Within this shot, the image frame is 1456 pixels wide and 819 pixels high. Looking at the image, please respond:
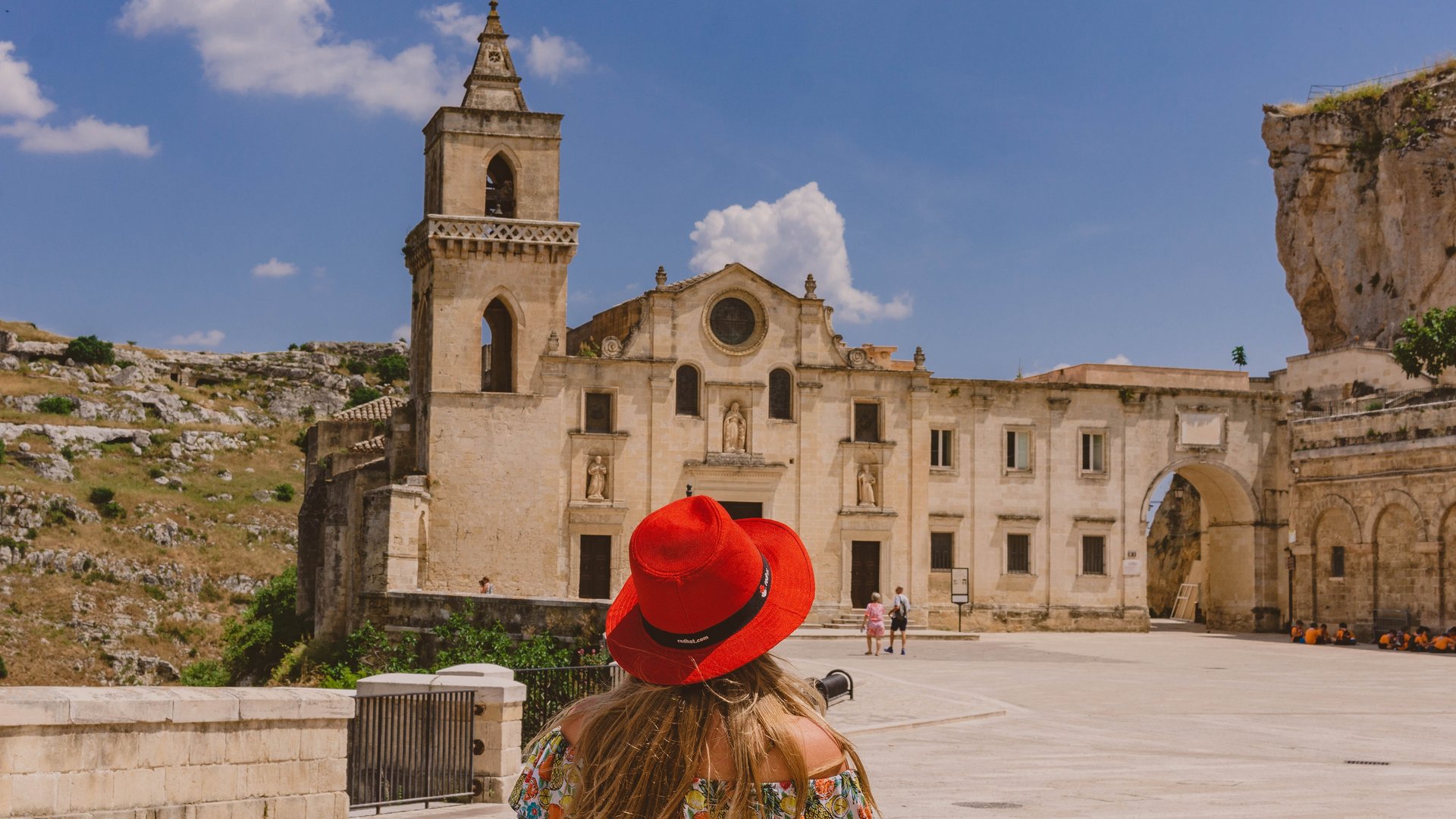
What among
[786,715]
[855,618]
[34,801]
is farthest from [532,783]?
[855,618]

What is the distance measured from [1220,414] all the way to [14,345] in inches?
3094

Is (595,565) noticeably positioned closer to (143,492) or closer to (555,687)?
(555,687)

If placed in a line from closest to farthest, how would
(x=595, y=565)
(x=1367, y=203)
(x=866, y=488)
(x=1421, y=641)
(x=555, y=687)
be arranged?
(x=555, y=687) → (x=1421, y=641) → (x=595, y=565) → (x=866, y=488) → (x=1367, y=203)

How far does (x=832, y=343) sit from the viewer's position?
41.6m

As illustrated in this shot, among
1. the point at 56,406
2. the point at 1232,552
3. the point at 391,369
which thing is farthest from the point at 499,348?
the point at 391,369

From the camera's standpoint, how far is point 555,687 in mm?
21312

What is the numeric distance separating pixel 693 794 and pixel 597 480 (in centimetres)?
3637

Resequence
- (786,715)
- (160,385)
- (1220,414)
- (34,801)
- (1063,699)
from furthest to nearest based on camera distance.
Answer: (160,385)
(1220,414)
(1063,699)
(34,801)
(786,715)

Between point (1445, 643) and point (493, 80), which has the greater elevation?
point (493, 80)

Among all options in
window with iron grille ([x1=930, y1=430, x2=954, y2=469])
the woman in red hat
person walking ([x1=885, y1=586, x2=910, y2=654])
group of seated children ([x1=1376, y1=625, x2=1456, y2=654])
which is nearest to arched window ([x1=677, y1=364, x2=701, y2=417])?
window with iron grille ([x1=930, y1=430, x2=954, y2=469])

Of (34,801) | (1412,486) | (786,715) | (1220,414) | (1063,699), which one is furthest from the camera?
(1220,414)

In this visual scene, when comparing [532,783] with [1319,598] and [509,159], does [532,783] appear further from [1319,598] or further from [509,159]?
[1319,598]

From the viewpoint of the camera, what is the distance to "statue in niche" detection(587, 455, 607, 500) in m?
39.3

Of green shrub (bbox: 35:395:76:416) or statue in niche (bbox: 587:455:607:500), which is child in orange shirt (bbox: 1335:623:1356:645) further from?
green shrub (bbox: 35:395:76:416)
